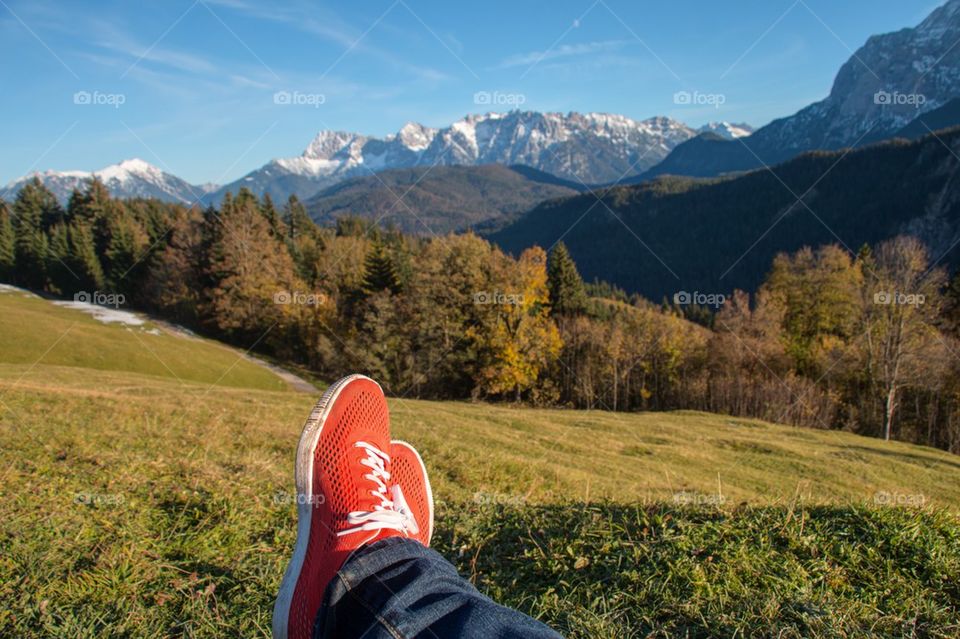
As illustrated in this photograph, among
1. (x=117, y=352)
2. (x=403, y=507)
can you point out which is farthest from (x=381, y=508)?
(x=117, y=352)

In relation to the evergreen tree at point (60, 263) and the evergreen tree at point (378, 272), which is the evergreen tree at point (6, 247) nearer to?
the evergreen tree at point (60, 263)

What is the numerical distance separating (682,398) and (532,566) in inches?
1875

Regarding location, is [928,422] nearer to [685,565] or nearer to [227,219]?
[685,565]

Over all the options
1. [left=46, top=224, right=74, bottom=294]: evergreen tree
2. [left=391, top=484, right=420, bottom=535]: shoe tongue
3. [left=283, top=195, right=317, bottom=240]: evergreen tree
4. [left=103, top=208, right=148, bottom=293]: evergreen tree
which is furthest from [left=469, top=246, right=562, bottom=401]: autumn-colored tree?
[left=46, top=224, right=74, bottom=294]: evergreen tree

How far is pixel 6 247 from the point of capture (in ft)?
243

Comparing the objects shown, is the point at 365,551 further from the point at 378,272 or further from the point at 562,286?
the point at 562,286

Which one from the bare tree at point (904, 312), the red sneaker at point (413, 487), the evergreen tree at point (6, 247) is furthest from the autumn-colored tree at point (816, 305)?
the evergreen tree at point (6, 247)

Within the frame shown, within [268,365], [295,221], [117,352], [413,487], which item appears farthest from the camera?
[295,221]

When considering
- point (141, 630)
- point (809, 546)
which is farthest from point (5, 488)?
point (809, 546)

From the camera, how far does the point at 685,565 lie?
9.22 feet

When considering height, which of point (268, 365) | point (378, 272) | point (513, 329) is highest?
point (378, 272)

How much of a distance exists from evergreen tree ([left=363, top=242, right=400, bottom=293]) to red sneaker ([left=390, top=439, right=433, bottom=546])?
4389 centimetres

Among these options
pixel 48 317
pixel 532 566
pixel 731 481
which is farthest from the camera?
pixel 48 317

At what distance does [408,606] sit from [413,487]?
1435mm
